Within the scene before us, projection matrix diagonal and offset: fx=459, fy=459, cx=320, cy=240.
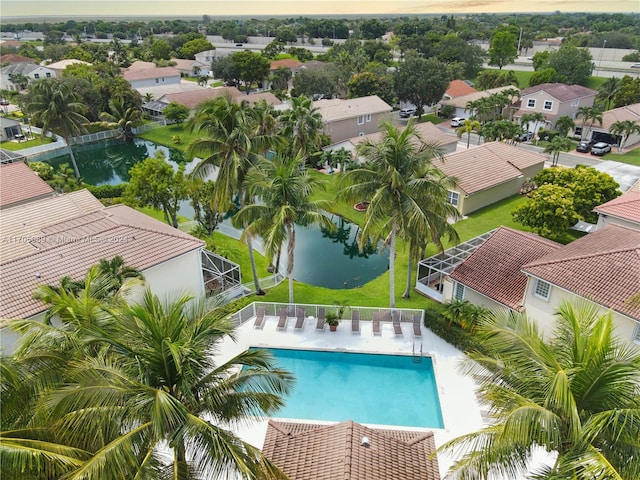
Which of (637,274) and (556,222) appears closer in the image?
(637,274)

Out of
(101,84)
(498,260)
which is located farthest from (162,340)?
(101,84)

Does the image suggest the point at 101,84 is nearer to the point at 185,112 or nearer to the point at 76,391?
the point at 185,112

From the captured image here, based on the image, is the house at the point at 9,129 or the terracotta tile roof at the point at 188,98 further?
the terracotta tile roof at the point at 188,98

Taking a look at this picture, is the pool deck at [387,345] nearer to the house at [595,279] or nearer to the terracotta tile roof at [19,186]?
the house at [595,279]

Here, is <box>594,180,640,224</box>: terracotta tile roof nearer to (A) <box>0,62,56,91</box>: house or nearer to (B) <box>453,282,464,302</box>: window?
(B) <box>453,282,464,302</box>: window

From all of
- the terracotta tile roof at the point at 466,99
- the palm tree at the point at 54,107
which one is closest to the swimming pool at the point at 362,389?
the palm tree at the point at 54,107
